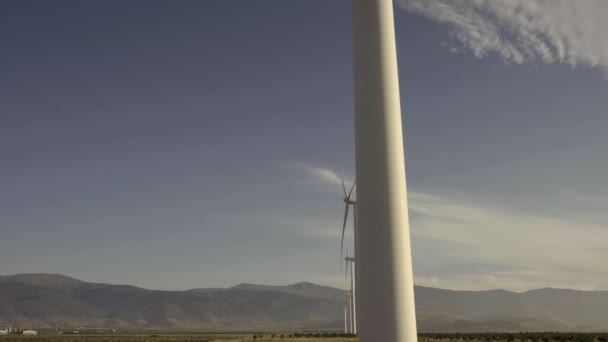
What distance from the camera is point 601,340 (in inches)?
3127

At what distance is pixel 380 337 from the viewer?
17.5 m

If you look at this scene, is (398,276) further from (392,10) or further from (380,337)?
(392,10)

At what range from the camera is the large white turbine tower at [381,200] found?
58.2 ft

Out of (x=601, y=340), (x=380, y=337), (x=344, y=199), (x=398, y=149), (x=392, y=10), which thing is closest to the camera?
(x=380, y=337)

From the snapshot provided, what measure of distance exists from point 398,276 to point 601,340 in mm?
74910

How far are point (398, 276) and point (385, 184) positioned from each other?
9.39 feet

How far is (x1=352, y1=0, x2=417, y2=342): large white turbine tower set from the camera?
17.7m

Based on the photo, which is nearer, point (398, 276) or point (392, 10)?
point (398, 276)

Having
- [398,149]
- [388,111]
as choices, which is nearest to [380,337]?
[398,149]

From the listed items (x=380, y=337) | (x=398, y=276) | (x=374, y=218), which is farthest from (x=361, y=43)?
(x=380, y=337)

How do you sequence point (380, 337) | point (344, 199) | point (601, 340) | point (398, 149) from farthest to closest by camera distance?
1. point (601, 340)
2. point (344, 199)
3. point (398, 149)
4. point (380, 337)

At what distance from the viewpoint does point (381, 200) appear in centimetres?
1814

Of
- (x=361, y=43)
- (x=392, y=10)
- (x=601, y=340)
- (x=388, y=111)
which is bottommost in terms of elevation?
(x=601, y=340)

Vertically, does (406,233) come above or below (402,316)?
above
